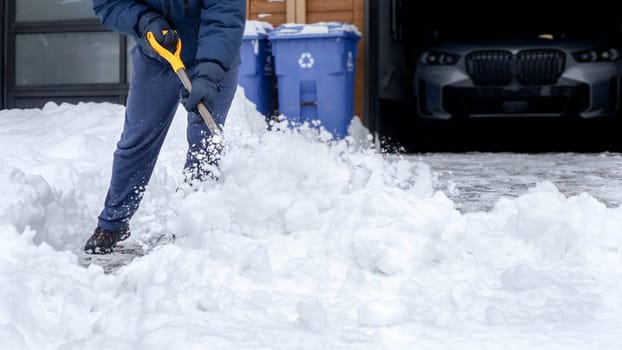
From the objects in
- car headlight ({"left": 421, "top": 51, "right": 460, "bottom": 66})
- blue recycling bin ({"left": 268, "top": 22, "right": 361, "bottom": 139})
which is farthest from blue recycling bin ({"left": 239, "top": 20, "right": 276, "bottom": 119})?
car headlight ({"left": 421, "top": 51, "right": 460, "bottom": 66})

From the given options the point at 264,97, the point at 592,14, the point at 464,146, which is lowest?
the point at 464,146

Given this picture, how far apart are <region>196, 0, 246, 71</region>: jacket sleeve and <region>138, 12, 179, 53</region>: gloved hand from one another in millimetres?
113

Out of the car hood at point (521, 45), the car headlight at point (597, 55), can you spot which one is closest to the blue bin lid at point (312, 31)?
the car hood at point (521, 45)

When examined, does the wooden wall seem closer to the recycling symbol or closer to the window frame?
the recycling symbol

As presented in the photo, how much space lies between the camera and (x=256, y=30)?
7.41 metres

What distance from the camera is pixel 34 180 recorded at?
3645mm

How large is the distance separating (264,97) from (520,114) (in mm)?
2417

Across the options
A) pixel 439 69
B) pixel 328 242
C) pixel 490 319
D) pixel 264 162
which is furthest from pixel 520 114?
pixel 490 319

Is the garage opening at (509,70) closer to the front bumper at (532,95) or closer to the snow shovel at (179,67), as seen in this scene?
the front bumper at (532,95)

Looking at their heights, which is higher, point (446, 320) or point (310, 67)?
point (310, 67)

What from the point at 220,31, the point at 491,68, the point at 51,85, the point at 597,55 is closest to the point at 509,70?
the point at 491,68

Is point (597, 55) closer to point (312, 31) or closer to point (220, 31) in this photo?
point (312, 31)

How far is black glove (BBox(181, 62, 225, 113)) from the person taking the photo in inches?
134

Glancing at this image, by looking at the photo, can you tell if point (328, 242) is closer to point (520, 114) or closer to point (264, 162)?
point (264, 162)
